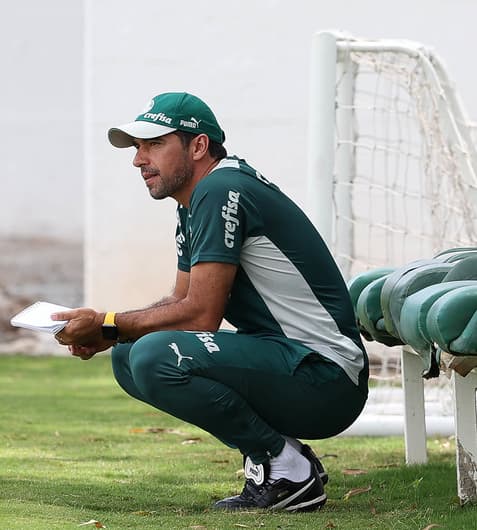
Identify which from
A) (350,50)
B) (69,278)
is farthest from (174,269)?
(350,50)

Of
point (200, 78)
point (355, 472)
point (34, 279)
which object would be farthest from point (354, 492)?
point (34, 279)

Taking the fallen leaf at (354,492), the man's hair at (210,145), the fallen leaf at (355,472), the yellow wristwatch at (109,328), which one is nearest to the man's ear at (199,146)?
the man's hair at (210,145)

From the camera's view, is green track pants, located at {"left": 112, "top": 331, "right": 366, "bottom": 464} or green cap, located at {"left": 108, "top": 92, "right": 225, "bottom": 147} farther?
green cap, located at {"left": 108, "top": 92, "right": 225, "bottom": 147}

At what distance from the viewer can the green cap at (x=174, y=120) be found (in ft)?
12.1

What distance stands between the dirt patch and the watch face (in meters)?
5.66

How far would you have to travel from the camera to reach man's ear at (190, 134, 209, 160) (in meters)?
Answer: 3.73

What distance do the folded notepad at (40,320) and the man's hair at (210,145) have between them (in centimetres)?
58

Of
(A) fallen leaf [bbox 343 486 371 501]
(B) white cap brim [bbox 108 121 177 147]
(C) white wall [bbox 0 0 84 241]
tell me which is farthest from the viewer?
(C) white wall [bbox 0 0 84 241]

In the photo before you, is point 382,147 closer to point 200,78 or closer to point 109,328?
point 109,328

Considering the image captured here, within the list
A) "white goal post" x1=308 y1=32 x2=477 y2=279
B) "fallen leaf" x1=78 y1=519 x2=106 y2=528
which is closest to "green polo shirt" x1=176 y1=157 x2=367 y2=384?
"fallen leaf" x1=78 y1=519 x2=106 y2=528

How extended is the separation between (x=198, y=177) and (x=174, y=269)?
519 centimetres

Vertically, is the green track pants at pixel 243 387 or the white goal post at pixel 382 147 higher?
the white goal post at pixel 382 147

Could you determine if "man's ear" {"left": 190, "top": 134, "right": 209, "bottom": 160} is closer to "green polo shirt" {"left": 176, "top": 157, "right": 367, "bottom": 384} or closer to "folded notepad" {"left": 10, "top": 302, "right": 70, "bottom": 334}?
"green polo shirt" {"left": 176, "top": 157, "right": 367, "bottom": 384}

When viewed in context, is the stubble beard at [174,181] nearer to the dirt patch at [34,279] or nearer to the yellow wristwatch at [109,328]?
the yellow wristwatch at [109,328]
